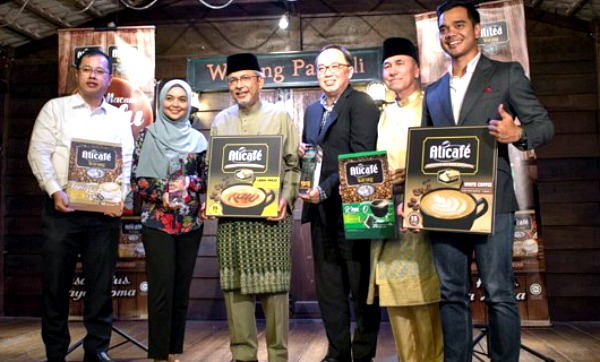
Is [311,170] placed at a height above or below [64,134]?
below

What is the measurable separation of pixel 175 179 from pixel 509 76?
5.27 feet

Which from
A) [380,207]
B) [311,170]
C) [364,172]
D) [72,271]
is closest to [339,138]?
[311,170]

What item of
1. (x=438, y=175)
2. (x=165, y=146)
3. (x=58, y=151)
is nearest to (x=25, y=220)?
(x=58, y=151)

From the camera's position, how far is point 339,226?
8.21 ft

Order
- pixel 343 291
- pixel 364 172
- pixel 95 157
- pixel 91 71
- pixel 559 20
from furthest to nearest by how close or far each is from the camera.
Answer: pixel 559 20 < pixel 91 71 < pixel 95 157 < pixel 343 291 < pixel 364 172

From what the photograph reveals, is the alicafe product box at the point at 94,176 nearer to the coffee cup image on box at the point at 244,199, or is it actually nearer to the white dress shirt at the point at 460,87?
the coffee cup image on box at the point at 244,199

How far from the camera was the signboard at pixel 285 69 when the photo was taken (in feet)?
15.2

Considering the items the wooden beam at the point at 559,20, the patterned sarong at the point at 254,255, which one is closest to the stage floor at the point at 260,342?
the patterned sarong at the point at 254,255

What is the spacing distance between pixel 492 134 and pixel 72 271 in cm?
224

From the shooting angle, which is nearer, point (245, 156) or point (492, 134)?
point (492, 134)

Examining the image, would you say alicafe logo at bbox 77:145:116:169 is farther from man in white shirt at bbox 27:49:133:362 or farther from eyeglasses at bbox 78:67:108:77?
eyeglasses at bbox 78:67:108:77

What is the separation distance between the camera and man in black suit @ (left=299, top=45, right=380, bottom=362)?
2.46 m

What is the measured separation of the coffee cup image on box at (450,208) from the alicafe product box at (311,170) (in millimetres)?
615

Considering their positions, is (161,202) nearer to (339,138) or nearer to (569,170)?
(339,138)
